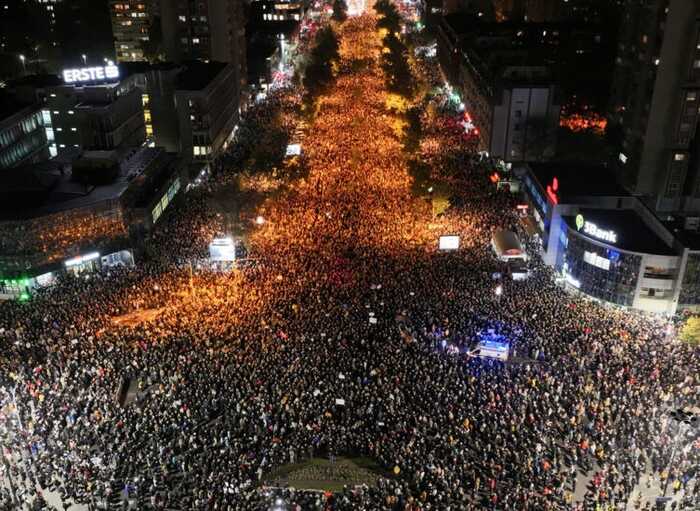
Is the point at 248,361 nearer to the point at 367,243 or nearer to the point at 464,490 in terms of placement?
the point at 464,490

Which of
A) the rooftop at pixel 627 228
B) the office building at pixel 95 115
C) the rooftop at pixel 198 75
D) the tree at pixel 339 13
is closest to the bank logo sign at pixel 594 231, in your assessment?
the rooftop at pixel 627 228

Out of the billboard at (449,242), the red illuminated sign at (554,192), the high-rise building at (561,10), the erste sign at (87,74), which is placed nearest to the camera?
the billboard at (449,242)

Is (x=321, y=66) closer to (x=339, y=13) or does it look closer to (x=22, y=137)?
(x=22, y=137)

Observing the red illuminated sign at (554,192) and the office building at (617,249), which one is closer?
the office building at (617,249)

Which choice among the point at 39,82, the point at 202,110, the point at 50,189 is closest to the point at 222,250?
the point at 50,189

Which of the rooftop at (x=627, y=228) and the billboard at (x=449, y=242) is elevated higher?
the rooftop at (x=627, y=228)

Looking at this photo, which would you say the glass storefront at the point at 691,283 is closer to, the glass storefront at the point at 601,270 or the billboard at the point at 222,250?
the glass storefront at the point at 601,270
